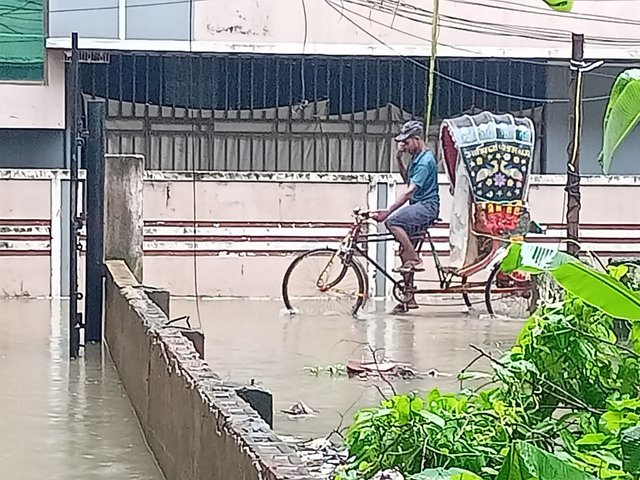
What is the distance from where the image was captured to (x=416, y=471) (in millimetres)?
2170

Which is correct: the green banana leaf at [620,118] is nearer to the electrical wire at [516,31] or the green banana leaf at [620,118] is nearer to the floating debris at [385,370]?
the floating debris at [385,370]

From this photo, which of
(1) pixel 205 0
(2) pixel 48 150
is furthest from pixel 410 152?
(2) pixel 48 150

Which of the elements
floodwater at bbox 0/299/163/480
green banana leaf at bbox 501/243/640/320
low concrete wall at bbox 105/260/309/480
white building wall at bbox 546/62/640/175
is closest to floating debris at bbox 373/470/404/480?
green banana leaf at bbox 501/243/640/320

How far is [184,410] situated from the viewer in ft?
15.6

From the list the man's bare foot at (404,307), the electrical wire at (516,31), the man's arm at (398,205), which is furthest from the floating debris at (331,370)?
the electrical wire at (516,31)

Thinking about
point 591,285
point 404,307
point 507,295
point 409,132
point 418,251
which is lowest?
point 404,307

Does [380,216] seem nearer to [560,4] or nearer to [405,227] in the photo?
[405,227]

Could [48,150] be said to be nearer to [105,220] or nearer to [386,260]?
[386,260]

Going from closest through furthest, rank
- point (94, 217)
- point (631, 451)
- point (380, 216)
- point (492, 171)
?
point (631, 451)
point (94, 217)
point (380, 216)
point (492, 171)

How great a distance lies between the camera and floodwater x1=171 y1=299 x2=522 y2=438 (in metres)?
7.54

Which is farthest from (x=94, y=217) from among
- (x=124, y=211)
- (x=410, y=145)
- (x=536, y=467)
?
(x=536, y=467)

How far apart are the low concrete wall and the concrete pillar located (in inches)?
66.7

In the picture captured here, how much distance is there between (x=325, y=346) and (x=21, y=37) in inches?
264

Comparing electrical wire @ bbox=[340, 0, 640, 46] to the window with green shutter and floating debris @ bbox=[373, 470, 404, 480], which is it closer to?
the window with green shutter
